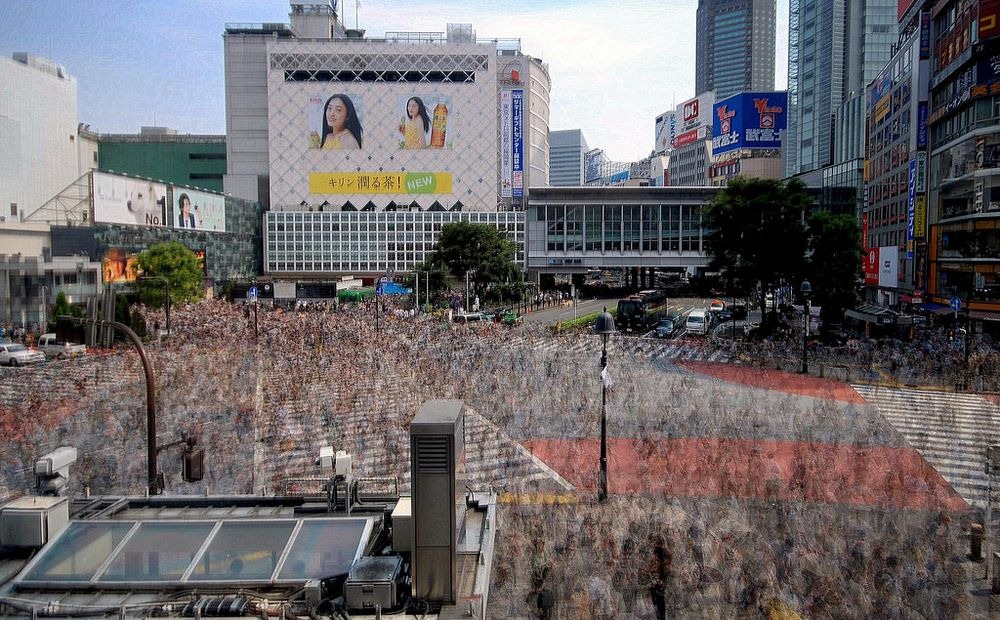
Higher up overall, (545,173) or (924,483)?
(545,173)

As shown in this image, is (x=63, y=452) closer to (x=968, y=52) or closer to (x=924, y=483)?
(x=924, y=483)

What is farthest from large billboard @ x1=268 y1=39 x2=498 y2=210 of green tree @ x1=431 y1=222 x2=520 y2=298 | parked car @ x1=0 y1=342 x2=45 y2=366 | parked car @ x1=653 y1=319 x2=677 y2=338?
parked car @ x1=0 y1=342 x2=45 y2=366

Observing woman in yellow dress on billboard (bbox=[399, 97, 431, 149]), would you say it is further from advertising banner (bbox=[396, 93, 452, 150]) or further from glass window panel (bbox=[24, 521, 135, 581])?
glass window panel (bbox=[24, 521, 135, 581])

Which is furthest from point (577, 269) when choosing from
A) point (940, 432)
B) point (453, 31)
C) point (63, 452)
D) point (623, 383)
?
point (63, 452)

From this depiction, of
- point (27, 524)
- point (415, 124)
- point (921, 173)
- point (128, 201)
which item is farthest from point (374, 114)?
point (27, 524)

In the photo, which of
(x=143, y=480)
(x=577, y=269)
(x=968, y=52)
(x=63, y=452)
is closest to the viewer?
(x=63, y=452)

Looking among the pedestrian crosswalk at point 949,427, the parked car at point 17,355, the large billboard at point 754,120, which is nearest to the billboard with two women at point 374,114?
the large billboard at point 754,120

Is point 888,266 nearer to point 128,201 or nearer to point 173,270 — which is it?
point 173,270
